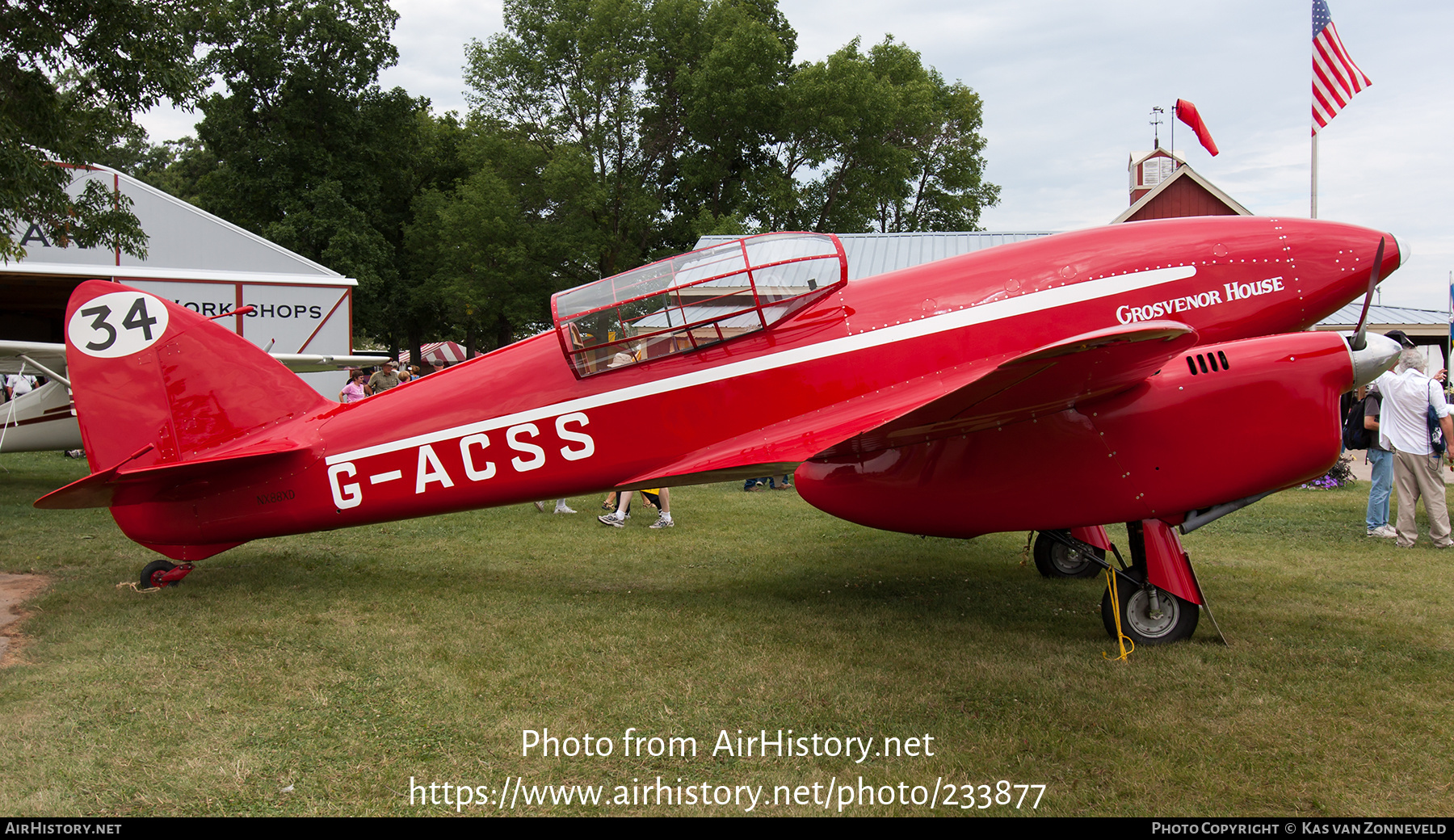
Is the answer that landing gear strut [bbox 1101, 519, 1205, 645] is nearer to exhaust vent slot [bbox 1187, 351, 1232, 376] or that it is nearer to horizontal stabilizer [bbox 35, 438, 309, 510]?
exhaust vent slot [bbox 1187, 351, 1232, 376]

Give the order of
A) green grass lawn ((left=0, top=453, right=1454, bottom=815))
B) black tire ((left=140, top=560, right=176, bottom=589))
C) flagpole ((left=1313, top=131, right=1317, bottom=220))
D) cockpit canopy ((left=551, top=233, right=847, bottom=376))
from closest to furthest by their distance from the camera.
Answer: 1. green grass lawn ((left=0, top=453, right=1454, bottom=815))
2. cockpit canopy ((left=551, top=233, right=847, bottom=376))
3. black tire ((left=140, top=560, right=176, bottom=589))
4. flagpole ((left=1313, top=131, right=1317, bottom=220))

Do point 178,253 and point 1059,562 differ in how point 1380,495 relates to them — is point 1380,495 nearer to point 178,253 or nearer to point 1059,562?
point 1059,562

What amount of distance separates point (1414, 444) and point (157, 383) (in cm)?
1083

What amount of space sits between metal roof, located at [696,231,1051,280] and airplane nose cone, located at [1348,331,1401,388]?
44.5 ft

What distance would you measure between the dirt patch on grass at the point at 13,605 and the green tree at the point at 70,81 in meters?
4.11

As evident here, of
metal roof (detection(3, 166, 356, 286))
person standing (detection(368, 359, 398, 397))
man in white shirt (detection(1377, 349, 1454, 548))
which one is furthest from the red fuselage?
metal roof (detection(3, 166, 356, 286))

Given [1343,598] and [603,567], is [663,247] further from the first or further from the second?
[1343,598]

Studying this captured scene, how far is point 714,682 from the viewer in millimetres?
4469

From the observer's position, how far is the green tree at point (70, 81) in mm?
8445

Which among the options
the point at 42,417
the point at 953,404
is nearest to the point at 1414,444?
the point at 953,404

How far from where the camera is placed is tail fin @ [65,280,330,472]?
6.02 m

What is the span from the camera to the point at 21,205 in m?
8.56

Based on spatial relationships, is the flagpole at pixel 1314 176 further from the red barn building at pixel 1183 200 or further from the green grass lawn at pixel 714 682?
the red barn building at pixel 1183 200

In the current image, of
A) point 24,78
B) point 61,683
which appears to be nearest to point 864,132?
point 24,78
